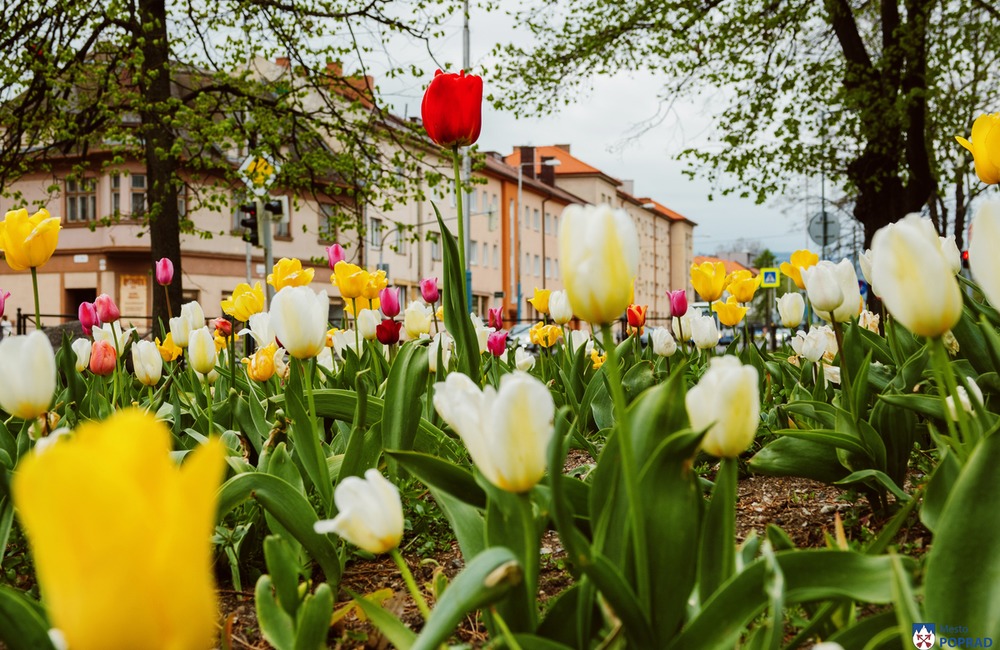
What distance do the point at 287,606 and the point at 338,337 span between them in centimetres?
269

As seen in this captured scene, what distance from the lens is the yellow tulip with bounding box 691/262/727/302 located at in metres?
3.42

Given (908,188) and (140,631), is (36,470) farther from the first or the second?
(908,188)

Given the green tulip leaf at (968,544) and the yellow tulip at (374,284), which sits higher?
the yellow tulip at (374,284)

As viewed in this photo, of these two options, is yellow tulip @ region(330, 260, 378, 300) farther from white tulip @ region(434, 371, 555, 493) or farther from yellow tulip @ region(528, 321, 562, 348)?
white tulip @ region(434, 371, 555, 493)

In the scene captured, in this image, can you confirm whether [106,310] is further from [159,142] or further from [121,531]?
[159,142]

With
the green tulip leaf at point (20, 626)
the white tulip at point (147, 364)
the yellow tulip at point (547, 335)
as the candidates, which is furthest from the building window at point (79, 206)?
the green tulip leaf at point (20, 626)

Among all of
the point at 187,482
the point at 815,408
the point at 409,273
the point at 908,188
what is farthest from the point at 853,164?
the point at 409,273

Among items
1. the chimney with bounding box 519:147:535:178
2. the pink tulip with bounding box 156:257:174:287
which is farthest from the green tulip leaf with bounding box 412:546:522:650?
the chimney with bounding box 519:147:535:178

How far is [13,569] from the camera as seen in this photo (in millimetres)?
1874

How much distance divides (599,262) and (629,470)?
0.22 meters

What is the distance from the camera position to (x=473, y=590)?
860 millimetres

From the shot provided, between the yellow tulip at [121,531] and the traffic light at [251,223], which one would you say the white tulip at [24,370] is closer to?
the yellow tulip at [121,531]

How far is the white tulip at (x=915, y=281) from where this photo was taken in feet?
2.92

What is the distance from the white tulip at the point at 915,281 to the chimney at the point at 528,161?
48.9 meters
